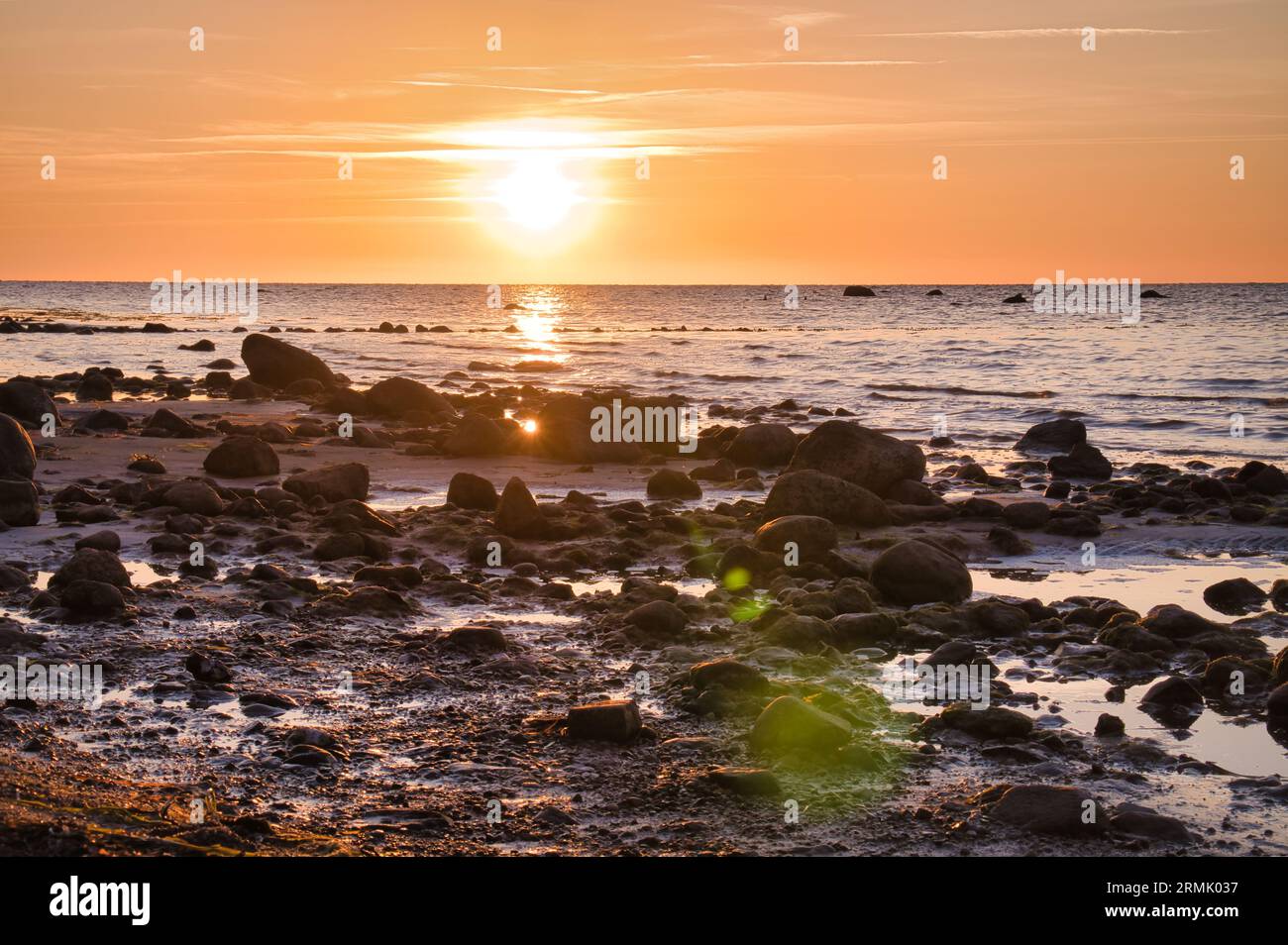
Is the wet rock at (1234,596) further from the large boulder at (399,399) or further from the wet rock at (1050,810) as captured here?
the large boulder at (399,399)

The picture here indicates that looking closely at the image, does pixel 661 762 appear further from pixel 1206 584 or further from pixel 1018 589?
pixel 1206 584

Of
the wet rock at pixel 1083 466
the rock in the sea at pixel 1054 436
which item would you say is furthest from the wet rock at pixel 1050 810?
the rock in the sea at pixel 1054 436

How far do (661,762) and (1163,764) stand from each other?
3.12 meters

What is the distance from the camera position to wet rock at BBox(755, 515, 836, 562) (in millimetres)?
13211

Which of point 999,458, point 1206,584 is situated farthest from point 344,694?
point 999,458

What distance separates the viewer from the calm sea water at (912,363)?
2969cm

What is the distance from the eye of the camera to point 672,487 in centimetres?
1798

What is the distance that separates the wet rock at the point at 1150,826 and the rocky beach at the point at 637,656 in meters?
0.02

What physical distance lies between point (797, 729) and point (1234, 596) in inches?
258

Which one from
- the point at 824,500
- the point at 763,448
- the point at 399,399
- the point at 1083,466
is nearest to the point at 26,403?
the point at 399,399

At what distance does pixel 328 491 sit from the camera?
1603cm

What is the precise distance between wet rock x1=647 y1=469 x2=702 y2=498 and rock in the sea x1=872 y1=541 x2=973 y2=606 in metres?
6.28

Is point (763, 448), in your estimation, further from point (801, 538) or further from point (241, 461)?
point (241, 461)

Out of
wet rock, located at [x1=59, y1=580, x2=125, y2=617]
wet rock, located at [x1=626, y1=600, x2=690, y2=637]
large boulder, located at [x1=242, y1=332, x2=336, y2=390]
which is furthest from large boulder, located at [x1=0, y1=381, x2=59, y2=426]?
wet rock, located at [x1=626, y1=600, x2=690, y2=637]
